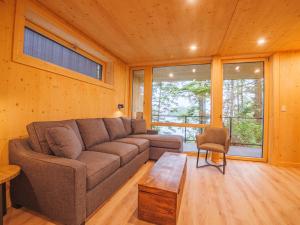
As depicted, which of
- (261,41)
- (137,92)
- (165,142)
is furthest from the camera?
(137,92)

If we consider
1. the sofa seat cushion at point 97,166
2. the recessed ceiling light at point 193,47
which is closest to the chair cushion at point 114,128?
the sofa seat cushion at point 97,166

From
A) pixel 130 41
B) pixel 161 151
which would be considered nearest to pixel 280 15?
pixel 130 41

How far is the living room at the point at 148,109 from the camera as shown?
1.46 meters

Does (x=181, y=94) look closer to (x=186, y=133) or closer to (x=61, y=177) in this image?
(x=186, y=133)

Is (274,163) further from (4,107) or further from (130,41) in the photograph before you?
(4,107)

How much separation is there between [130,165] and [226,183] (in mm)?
1516

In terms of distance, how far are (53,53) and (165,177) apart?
2.46 m

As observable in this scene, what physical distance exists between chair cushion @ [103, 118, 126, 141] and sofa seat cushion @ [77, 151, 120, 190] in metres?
0.99

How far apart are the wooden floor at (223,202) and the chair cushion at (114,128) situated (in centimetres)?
84

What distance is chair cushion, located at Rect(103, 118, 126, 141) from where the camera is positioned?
9.49 feet

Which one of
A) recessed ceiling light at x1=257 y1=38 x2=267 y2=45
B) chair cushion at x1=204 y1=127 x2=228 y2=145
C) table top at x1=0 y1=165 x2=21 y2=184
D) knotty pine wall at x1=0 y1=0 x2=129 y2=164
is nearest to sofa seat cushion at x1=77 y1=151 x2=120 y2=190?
table top at x1=0 y1=165 x2=21 y2=184

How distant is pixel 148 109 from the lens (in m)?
4.27

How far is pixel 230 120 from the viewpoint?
368cm

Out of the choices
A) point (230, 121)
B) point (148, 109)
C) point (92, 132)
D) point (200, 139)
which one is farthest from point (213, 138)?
point (92, 132)
